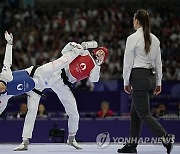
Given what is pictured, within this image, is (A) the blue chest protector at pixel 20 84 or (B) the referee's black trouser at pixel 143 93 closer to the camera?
(B) the referee's black trouser at pixel 143 93

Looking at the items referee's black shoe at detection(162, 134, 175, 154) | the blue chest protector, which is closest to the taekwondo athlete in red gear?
the blue chest protector

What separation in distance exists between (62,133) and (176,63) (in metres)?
6.77

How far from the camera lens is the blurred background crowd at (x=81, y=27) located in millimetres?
17391

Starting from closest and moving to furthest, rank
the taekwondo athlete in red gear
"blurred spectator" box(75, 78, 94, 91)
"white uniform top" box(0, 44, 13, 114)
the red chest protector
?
"white uniform top" box(0, 44, 13, 114), the taekwondo athlete in red gear, the red chest protector, "blurred spectator" box(75, 78, 94, 91)

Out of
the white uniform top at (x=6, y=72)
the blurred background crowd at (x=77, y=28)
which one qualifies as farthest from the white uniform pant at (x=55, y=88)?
the blurred background crowd at (x=77, y=28)

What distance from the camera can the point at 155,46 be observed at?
24.1 feet

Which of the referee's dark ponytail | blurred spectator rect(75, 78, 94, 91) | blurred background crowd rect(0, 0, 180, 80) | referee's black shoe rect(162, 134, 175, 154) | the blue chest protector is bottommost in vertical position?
referee's black shoe rect(162, 134, 175, 154)

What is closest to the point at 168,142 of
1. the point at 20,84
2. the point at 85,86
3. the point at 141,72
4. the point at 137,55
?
the point at 141,72

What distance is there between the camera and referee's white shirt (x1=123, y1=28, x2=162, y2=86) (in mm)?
7207

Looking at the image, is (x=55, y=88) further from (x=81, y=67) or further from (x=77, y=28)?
(x=77, y=28)

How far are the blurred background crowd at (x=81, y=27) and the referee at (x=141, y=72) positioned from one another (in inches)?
352

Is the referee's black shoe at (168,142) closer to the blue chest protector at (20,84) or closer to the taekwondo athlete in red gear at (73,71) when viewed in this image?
the taekwondo athlete in red gear at (73,71)

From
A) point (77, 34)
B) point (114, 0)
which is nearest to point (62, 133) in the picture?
point (77, 34)

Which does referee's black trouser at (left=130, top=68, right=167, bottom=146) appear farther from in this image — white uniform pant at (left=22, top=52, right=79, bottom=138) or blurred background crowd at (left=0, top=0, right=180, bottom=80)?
blurred background crowd at (left=0, top=0, right=180, bottom=80)
